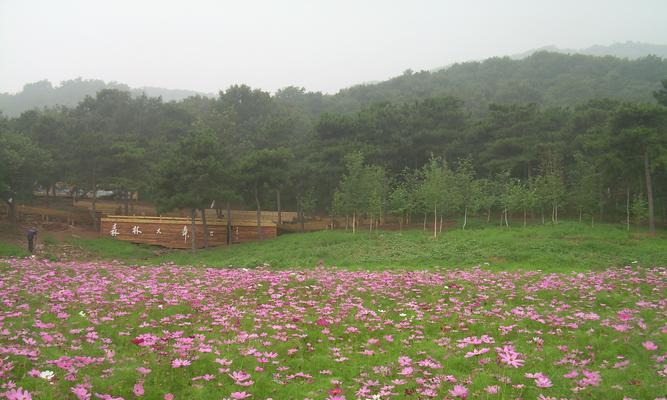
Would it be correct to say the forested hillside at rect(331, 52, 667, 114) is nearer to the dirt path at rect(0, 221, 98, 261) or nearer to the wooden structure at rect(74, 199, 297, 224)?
the wooden structure at rect(74, 199, 297, 224)

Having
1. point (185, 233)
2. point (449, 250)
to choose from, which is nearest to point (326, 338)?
point (449, 250)

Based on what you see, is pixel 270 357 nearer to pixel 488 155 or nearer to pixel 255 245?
pixel 255 245

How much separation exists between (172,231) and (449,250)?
1903 centimetres

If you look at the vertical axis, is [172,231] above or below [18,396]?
below

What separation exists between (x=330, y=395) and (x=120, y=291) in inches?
241

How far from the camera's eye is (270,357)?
6.15 meters

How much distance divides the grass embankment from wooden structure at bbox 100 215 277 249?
162cm

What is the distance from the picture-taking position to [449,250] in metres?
20.6

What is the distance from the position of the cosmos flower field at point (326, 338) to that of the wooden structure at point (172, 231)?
20.6m

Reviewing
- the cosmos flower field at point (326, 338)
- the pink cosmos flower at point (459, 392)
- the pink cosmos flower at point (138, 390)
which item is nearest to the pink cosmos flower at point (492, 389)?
the cosmos flower field at point (326, 338)

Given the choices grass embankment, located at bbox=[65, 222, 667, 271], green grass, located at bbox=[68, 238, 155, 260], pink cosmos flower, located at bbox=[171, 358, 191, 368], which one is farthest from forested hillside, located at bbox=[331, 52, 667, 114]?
pink cosmos flower, located at bbox=[171, 358, 191, 368]

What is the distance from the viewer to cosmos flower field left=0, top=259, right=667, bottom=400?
525 centimetres

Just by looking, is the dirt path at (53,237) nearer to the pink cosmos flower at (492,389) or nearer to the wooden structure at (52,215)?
the wooden structure at (52,215)

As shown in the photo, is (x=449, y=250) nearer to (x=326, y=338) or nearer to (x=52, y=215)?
(x=326, y=338)
